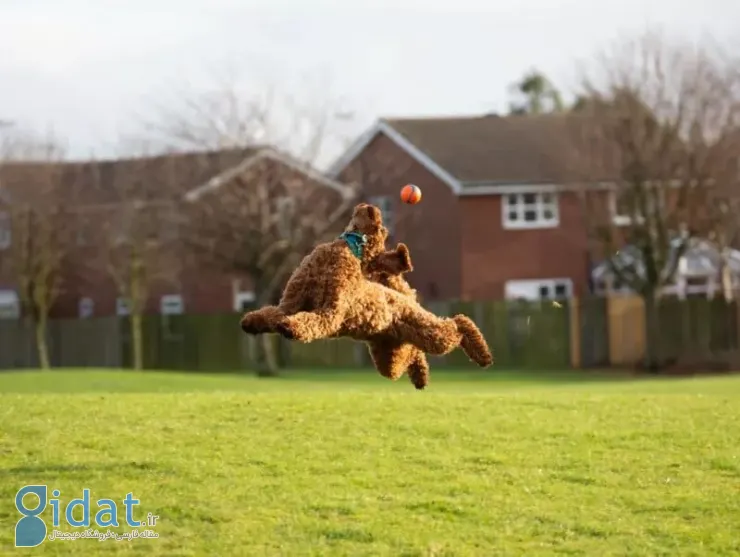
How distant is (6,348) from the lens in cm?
5241

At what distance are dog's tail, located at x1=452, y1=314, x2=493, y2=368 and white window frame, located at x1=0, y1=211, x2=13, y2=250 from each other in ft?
132

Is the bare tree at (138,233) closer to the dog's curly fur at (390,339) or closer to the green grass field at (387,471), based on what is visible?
the green grass field at (387,471)

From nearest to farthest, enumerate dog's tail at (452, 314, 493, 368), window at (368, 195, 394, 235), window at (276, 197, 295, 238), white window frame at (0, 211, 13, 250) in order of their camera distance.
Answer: dog's tail at (452, 314, 493, 368) → window at (276, 197, 295, 238) → window at (368, 195, 394, 235) → white window frame at (0, 211, 13, 250)

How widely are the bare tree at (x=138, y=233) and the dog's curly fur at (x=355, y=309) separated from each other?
33.5 metres

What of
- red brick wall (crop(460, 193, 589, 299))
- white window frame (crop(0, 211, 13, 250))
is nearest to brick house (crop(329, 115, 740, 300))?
red brick wall (crop(460, 193, 589, 299))

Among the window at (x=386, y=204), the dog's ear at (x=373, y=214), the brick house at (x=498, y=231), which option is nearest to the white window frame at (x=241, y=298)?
the brick house at (x=498, y=231)

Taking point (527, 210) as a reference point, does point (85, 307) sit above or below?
below

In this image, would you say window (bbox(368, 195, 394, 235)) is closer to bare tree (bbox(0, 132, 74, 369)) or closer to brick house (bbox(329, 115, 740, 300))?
brick house (bbox(329, 115, 740, 300))

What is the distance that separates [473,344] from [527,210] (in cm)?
3777

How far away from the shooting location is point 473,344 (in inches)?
510

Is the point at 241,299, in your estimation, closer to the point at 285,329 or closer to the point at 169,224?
the point at 169,224

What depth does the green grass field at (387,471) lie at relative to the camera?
12469mm

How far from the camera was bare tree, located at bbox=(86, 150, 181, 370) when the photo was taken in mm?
47281


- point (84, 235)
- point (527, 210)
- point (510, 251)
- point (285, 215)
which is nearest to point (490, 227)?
point (510, 251)
